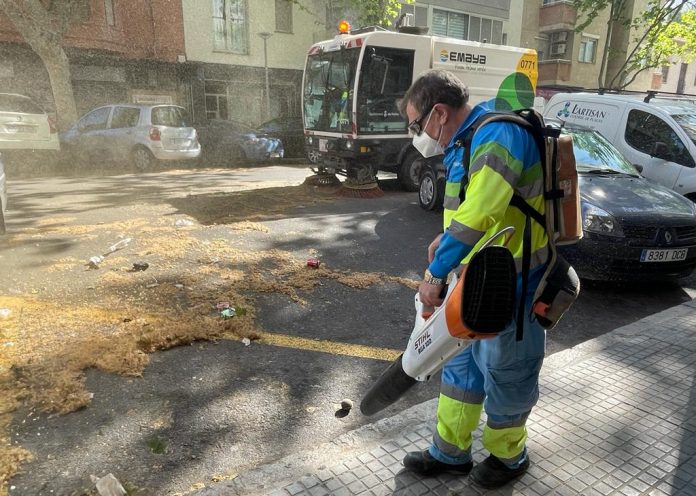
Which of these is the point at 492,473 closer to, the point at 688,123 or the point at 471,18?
the point at 688,123

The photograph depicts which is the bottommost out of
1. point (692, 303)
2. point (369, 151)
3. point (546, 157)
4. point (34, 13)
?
point (692, 303)

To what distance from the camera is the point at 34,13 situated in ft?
47.0

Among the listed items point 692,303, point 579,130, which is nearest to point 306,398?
point 692,303

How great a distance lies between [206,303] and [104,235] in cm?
281

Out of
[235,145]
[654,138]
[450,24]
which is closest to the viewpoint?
[654,138]

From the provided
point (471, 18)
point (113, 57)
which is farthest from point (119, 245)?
point (471, 18)

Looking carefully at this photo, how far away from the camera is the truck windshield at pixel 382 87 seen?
968cm

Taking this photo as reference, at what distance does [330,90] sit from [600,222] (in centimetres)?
673

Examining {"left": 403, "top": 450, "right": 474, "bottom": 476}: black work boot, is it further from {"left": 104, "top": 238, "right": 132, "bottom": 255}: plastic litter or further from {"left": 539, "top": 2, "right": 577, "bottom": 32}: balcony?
{"left": 539, "top": 2, "right": 577, "bottom": 32}: balcony

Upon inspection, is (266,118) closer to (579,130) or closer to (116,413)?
(579,130)

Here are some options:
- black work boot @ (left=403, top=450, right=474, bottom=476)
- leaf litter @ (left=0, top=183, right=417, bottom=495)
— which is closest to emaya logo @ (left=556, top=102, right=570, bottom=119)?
leaf litter @ (left=0, top=183, right=417, bottom=495)

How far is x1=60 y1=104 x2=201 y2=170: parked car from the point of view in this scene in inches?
509

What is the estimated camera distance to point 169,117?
43.7ft

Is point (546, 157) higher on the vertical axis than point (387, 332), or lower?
higher
